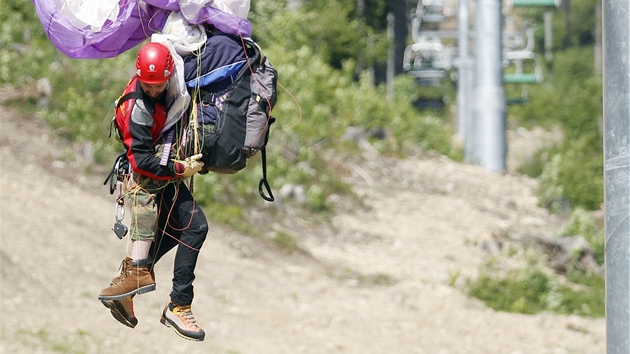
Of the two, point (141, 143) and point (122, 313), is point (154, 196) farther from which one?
point (122, 313)

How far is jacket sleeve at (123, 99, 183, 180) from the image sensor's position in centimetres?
457

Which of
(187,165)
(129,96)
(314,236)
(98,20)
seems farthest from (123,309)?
(314,236)

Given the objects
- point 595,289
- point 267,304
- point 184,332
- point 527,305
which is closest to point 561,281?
point 595,289

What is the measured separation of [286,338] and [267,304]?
3.01 feet

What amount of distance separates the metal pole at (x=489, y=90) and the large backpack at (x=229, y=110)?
17.8m

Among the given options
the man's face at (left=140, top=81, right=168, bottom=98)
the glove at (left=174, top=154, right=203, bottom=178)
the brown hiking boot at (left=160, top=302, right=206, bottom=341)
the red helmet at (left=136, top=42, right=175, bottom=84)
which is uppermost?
the red helmet at (left=136, top=42, right=175, bottom=84)

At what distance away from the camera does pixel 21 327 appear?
10055 mm

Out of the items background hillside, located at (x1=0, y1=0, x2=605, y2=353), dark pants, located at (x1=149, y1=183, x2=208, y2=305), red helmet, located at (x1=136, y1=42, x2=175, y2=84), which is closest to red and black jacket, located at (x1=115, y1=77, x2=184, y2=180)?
red helmet, located at (x1=136, y1=42, x2=175, y2=84)

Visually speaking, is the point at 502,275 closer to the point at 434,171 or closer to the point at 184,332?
the point at 434,171

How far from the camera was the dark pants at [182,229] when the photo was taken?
489 cm

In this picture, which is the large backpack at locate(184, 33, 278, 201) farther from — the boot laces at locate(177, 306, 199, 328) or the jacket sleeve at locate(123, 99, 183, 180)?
the boot laces at locate(177, 306, 199, 328)

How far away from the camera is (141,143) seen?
457cm

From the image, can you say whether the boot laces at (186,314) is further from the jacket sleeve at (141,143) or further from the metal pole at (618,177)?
the metal pole at (618,177)

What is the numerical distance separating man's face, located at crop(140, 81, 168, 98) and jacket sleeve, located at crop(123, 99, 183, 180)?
5 cm
